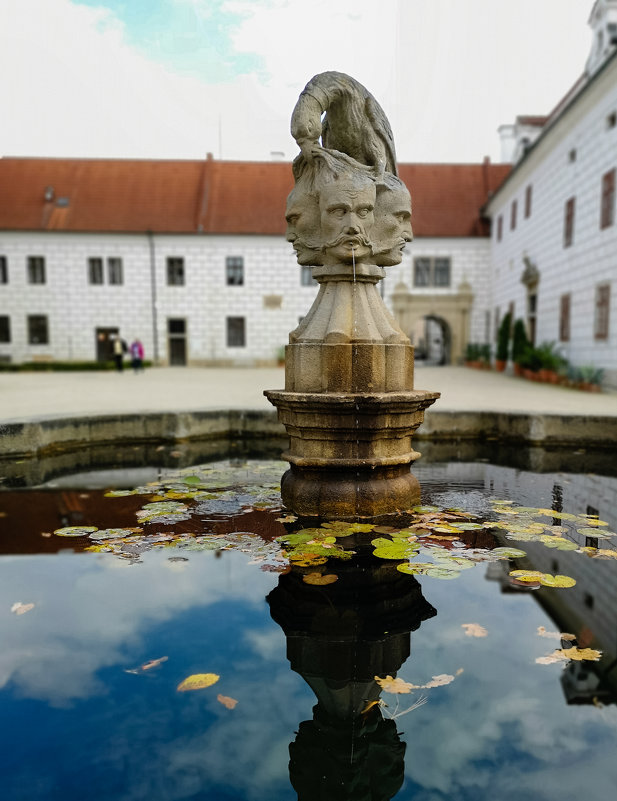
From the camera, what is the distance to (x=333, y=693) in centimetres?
210

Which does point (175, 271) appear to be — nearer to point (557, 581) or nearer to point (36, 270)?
point (36, 270)

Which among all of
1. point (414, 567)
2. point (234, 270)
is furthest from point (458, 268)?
point (414, 567)

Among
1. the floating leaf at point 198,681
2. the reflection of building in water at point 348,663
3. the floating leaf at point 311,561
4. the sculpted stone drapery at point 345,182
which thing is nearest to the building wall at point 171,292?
the sculpted stone drapery at point 345,182

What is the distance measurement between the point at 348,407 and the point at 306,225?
144 cm

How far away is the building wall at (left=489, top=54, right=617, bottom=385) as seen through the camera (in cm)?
1580

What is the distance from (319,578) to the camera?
10.0ft

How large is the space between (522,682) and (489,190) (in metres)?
33.0

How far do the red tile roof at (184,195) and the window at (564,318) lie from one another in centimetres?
1158

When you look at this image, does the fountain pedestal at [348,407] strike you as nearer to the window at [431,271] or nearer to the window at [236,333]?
the window at [431,271]

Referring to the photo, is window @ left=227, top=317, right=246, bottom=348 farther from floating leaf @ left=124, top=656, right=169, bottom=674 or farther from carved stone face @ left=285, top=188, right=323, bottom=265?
floating leaf @ left=124, top=656, right=169, bottom=674

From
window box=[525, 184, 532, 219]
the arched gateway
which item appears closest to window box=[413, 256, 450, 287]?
the arched gateway

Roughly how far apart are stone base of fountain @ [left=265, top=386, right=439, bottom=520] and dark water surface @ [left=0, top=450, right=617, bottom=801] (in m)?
0.34

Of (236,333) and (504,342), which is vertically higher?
(236,333)

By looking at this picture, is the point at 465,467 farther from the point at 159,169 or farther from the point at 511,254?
the point at 159,169
